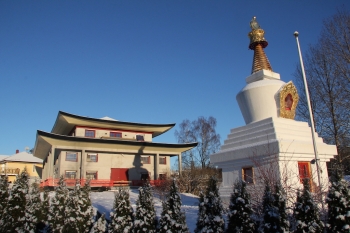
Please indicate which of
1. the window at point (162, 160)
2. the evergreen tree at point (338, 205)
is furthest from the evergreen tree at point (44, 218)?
the window at point (162, 160)

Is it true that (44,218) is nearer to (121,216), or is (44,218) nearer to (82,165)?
(121,216)

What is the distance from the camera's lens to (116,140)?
25547 millimetres

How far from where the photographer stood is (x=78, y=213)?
8336 mm

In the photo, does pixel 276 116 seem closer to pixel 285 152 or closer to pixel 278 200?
pixel 285 152

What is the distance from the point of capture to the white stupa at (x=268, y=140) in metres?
10.6

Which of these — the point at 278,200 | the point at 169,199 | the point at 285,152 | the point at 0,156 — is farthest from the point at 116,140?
the point at 0,156

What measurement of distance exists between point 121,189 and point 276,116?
7.37 m

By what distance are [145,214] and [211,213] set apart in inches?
69.9

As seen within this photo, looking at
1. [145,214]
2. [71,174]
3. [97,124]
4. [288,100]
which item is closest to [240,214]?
[145,214]

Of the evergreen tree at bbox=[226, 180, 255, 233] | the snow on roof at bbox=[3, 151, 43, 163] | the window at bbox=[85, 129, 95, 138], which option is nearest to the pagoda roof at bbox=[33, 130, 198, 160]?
the window at bbox=[85, 129, 95, 138]

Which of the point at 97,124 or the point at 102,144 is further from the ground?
the point at 97,124

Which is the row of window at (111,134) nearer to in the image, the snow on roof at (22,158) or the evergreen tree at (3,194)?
the evergreen tree at (3,194)

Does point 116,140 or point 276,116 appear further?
point 116,140

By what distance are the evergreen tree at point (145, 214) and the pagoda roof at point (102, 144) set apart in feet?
56.6
